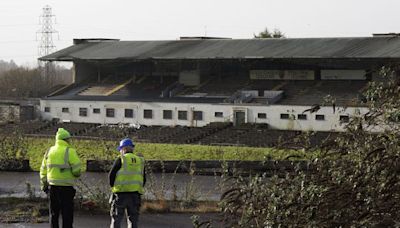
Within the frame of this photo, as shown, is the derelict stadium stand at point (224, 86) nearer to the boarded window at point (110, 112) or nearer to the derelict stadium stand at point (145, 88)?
the derelict stadium stand at point (145, 88)

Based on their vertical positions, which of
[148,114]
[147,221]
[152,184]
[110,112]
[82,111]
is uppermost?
[82,111]

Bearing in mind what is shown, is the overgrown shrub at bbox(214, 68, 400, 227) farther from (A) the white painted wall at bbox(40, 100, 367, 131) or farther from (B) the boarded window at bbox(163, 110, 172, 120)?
(B) the boarded window at bbox(163, 110, 172, 120)

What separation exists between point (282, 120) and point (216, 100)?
6.67 meters

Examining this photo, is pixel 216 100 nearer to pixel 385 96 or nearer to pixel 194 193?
pixel 194 193

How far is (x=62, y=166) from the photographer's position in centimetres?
1296

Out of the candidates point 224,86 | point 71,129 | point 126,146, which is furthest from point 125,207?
point 224,86

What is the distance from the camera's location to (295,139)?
7695 mm

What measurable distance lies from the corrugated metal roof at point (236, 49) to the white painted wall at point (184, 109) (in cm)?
433

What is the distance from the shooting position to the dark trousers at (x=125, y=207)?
1260 centimetres

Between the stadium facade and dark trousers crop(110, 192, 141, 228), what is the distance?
1376 inches

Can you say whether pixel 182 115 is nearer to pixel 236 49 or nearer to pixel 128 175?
pixel 236 49

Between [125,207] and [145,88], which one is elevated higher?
[145,88]

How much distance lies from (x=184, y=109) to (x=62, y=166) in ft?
136

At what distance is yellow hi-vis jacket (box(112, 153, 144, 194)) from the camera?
12484 millimetres
